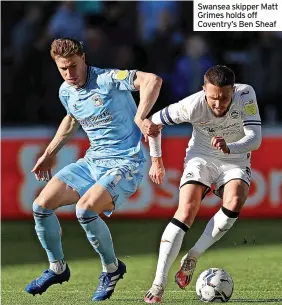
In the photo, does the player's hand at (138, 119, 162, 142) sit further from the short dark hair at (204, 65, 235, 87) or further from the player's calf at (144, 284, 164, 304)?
the player's calf at (144, 284, 164, 304)

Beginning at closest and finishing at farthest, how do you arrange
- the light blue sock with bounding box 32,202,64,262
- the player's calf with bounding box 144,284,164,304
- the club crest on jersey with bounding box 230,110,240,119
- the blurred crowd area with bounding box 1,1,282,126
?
the player's calf with bounding box 144,284,164,304 < the club crest on jersey with bounding box 230,110,240,119 < the light blue sock with bounding box 32,202,64,262 < the blurred crowd area with bounding box 1,1,282,126

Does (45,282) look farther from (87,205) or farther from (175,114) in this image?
(175,114)

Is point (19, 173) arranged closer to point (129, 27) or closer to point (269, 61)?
point (129, 27)

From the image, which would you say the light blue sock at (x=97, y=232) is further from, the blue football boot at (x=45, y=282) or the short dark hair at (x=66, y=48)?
the short dark hair at (x=66, y=48)

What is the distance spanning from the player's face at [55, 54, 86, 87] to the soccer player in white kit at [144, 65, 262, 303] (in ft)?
2.28

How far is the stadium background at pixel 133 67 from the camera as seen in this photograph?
13.9 meters

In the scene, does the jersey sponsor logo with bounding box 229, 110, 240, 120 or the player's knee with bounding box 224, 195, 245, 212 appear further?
the jersey sponsor logo with bounding box 229, 110, 240, 120

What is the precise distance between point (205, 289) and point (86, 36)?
6.78 metres

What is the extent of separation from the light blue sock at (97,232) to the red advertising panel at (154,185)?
15.8 feet

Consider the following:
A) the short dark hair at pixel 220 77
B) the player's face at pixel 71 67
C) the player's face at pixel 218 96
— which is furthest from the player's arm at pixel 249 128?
the player's face at pixel 71 67

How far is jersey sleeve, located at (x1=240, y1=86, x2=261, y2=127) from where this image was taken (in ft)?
29.2

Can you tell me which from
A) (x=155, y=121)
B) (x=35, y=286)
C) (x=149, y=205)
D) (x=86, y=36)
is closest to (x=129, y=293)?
(x=35, y=286)

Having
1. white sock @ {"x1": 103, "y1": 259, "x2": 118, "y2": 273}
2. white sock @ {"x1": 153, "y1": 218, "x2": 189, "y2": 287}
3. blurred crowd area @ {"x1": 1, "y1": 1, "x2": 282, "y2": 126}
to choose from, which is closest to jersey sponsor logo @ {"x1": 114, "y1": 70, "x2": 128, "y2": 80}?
white sock @ {"x1": 153, "y1": 218, "x2": 189, "y2": 287}

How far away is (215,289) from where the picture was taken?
342 inches
